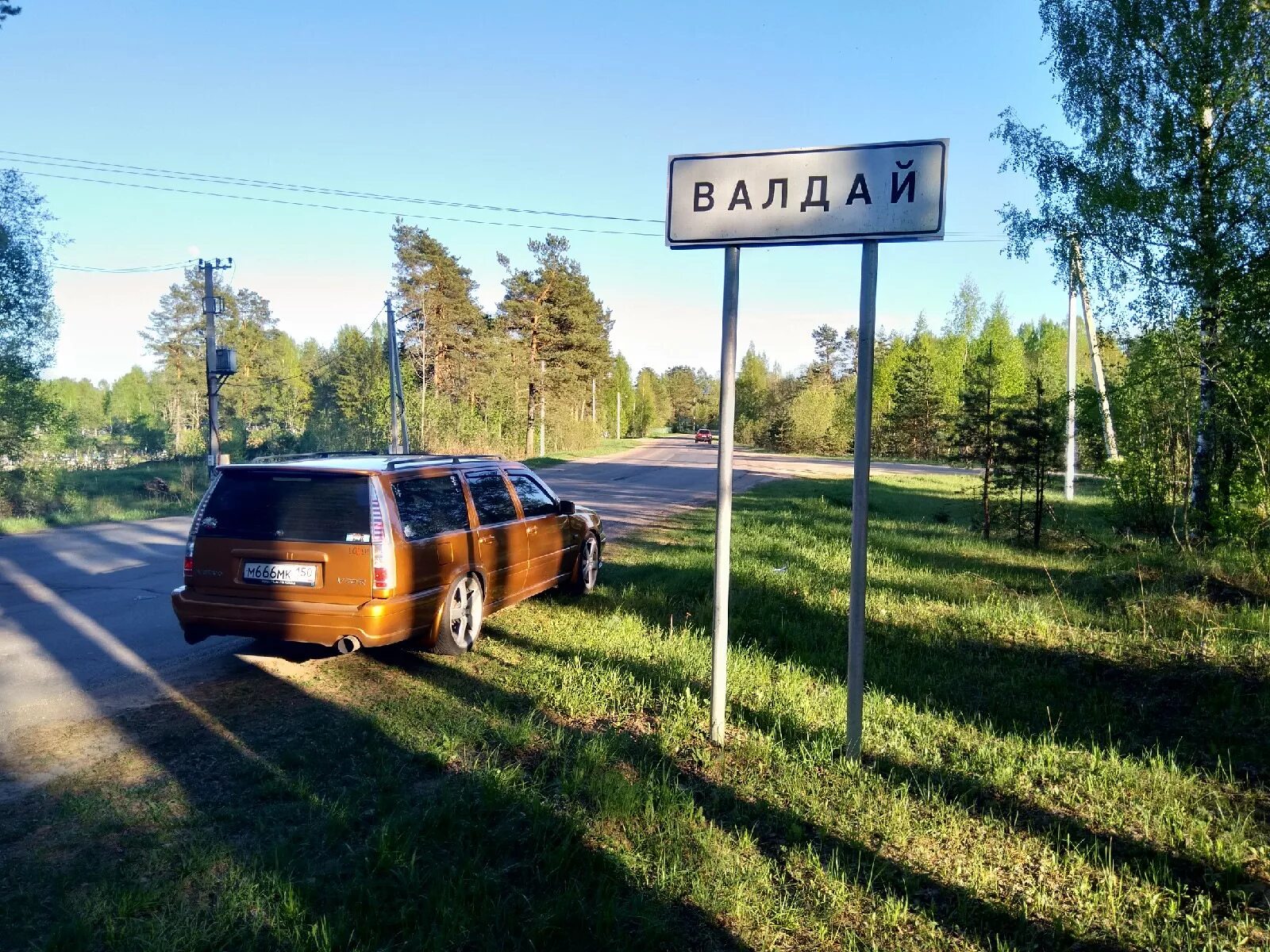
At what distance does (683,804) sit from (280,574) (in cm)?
349

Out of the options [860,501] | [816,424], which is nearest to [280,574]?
[860,501]

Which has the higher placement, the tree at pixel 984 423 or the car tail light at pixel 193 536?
the tree at pixel 984 423

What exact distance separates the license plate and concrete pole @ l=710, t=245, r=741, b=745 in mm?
2962

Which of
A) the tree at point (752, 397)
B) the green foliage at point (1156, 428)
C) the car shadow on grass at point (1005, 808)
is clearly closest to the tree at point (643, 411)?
the tree at point (752, 397)

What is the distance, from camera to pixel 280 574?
5879 millimetres

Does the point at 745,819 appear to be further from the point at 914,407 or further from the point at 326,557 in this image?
the point at 914,407

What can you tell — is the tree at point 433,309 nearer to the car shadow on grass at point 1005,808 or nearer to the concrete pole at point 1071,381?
the concrete pole at point 1071,381

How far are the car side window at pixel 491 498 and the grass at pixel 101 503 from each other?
1220 centimetres

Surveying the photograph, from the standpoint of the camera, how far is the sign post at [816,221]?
4281mm

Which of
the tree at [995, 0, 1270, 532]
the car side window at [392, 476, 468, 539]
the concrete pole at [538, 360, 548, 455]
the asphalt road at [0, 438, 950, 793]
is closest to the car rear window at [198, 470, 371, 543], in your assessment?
the car side window at [392, 476, 468, 539]

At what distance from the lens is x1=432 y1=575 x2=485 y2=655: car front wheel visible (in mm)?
6484

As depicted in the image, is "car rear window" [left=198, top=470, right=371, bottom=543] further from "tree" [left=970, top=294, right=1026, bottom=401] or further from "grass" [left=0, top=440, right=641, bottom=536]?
"tree" [left=970, top=294, right=1026, bottom=401]

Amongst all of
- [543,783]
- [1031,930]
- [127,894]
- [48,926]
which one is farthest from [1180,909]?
[48,926]

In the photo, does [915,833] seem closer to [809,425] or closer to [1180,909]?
[1180,909]
